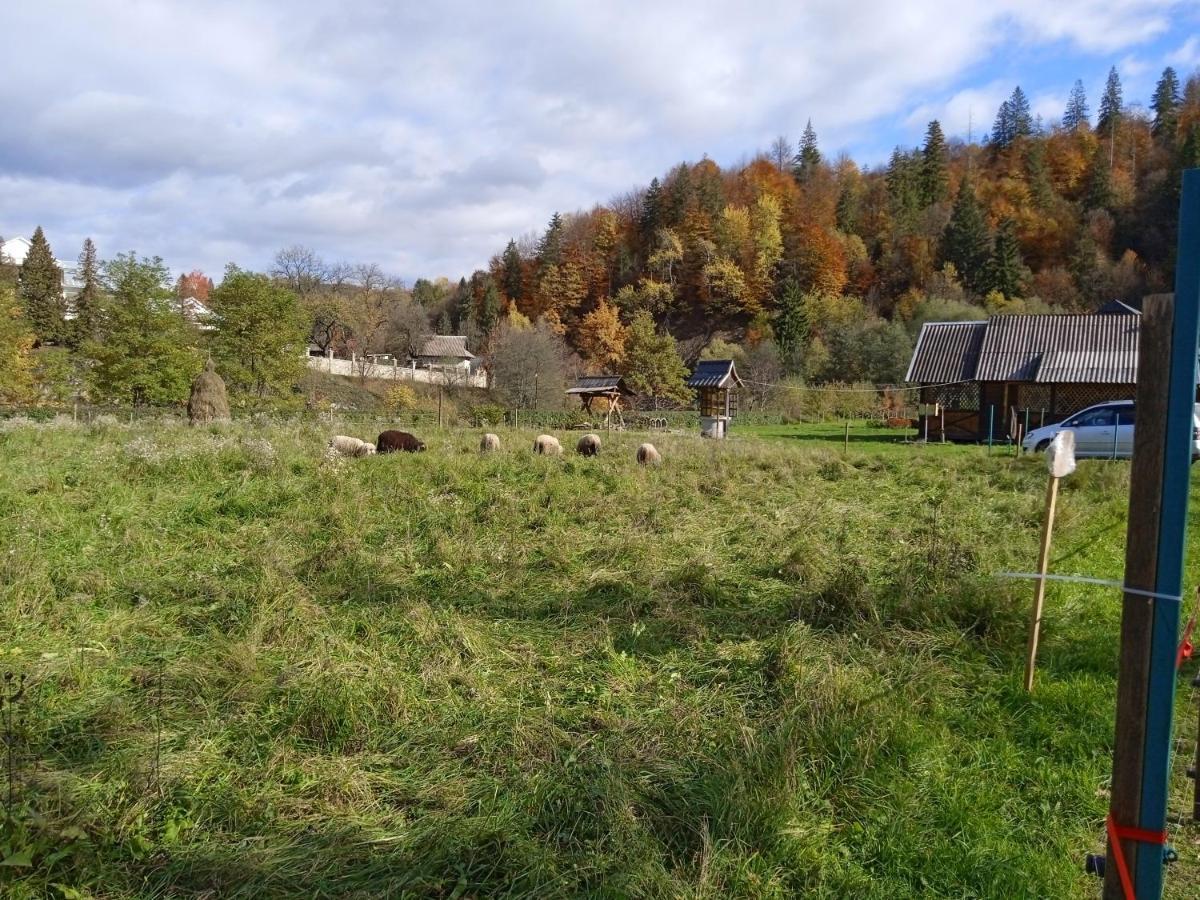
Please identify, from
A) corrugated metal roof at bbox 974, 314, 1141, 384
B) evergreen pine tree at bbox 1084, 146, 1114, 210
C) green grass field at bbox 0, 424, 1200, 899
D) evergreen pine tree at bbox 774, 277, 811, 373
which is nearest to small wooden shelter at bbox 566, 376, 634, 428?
corrugated metal roof at bbox 974, 314, 1141, 384

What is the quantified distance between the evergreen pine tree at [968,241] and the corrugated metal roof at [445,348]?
135ft

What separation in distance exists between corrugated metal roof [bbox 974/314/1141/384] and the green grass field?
776 inches

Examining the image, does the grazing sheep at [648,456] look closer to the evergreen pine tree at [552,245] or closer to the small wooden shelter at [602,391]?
the small wooden shelter at [602,391]

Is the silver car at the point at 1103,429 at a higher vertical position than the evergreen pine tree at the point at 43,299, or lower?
lower

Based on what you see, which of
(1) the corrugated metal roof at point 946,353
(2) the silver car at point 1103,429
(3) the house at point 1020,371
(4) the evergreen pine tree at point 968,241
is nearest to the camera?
(2) the silver car at point 1103,429

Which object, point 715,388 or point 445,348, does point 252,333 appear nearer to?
point 715,388

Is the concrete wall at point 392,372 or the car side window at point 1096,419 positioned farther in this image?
the concrete wall at point 392,372

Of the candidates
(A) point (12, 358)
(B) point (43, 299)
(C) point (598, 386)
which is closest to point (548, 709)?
(A) point (12, 358)

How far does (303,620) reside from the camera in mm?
5566

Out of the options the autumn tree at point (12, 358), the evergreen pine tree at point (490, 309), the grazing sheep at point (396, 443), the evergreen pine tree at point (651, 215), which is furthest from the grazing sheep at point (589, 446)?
the evergreen pine tree at point (651, 215)

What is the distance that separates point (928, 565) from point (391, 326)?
67.2 metres

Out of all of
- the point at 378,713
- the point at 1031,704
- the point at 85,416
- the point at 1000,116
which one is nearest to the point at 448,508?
the point at 378,713

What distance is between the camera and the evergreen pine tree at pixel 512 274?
246ft

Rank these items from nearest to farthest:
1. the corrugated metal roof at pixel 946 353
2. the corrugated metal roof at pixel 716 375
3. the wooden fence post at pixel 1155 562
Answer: the wooden fence post at pixel 1155 562
the corrugated metal roof at pixel 946 353
the corrugated metal roof at pixel 716 375
